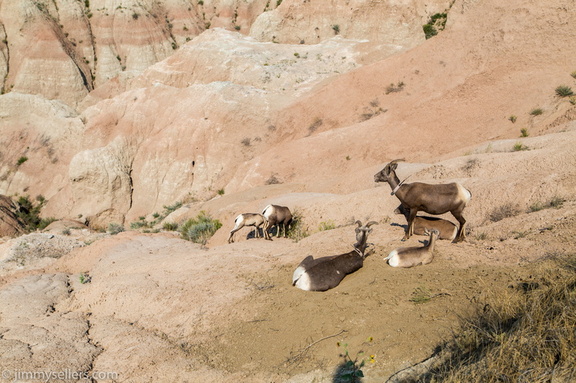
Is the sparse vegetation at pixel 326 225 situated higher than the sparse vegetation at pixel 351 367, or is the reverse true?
the sparse vegetation at pixel 351 367

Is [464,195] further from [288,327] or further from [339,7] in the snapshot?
[339,7]

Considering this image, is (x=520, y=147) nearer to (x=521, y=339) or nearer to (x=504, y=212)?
(x=504, y=212)

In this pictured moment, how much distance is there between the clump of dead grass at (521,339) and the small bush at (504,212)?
460 cm

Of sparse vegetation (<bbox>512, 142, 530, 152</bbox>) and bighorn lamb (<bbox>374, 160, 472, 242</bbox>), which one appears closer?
bighorn lamb (<bbox>374, 160, 472, 242</bbox>)

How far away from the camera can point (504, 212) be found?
8.88 metres

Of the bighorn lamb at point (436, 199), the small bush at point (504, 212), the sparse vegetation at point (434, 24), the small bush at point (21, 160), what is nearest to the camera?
the bighorn lamb at point (436, 199)

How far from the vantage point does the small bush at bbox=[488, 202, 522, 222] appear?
28.7ft

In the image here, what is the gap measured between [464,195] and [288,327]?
4574 mm

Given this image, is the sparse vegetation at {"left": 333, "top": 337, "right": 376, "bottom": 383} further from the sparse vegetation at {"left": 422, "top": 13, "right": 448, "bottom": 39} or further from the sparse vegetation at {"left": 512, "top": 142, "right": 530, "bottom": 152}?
the sparse vegetation at {"left": 422, "top": 13, "right": 448, "bottom": 39}

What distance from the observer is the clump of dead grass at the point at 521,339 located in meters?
2.96

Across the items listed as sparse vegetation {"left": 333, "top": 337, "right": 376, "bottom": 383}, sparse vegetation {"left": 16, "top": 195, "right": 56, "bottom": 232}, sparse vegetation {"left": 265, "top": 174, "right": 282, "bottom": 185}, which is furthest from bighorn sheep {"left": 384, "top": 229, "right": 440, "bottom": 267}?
sparse vegetation {"left": 16, "top": 195, "right": 56, "bottom": 232}

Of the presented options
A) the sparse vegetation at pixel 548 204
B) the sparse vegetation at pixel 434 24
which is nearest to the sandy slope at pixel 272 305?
the sparse vegetation at pixel 548 204

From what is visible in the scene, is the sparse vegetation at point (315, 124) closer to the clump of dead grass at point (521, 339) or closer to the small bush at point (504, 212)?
the small bush at point (504, 212)

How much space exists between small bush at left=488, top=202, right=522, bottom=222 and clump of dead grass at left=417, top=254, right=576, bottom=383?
15.1ft
